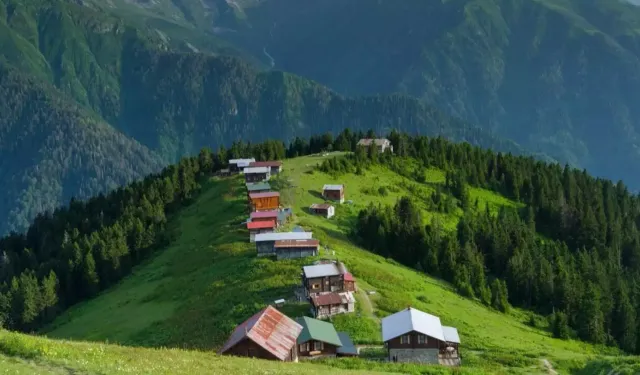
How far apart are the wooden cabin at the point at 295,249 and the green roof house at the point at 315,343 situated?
30941 millimetres

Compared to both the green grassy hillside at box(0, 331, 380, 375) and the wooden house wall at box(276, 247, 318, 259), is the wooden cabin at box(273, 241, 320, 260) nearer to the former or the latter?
the wooden house wall at box(276, 247, 318, 259)

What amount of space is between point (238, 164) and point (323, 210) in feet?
139

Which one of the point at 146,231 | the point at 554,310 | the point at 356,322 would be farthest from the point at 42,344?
the point at 146,231

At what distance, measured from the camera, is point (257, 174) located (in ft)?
491

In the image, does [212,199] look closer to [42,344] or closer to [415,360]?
[415,360]

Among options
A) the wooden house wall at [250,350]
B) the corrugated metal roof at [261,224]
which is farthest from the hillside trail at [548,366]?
the corrugated metal roof at [261,224]

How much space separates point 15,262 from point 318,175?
63.8m

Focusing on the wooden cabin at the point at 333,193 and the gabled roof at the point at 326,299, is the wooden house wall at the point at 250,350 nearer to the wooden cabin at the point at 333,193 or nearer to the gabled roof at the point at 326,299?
the gabled roof at the point at 326,299

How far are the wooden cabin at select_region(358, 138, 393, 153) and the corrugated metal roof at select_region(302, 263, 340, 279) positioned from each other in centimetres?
9080

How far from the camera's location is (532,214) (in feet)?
503

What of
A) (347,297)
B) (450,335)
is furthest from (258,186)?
(450,335)

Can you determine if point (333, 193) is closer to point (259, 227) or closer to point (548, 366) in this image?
point (259, 227)

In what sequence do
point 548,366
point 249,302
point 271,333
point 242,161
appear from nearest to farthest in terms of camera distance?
point 271,333, point 548,366, point 249,302, point 242,161

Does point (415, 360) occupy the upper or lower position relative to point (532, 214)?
lower
